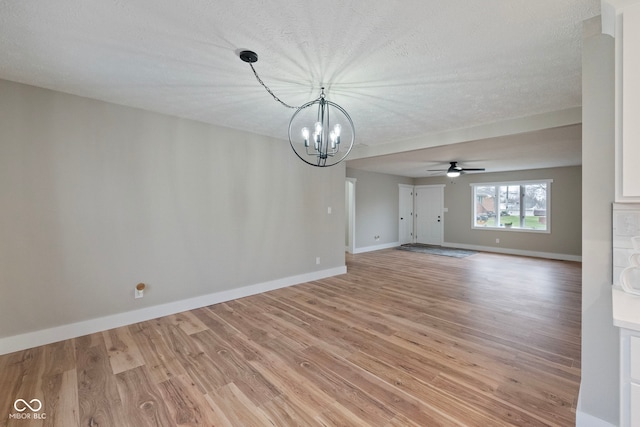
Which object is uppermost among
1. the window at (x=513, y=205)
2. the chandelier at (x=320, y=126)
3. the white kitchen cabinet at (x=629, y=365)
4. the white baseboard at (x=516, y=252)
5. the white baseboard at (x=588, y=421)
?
the chandelier at (x=320, y=126)

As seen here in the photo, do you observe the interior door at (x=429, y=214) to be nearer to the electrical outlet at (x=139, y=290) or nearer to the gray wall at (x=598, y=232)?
the gray wall at (x=598, y=232)

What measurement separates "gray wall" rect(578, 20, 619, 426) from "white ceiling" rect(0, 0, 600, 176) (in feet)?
1.12

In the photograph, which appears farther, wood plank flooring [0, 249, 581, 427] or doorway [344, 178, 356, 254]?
doorway [344, 178, 356, 254]

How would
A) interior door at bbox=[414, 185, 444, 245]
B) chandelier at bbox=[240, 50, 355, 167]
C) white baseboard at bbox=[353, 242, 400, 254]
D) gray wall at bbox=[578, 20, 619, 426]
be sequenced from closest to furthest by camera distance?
gray wall at bbox=[578, 20, 619, 426] < chandelier at bbox=[240, 50, 355, 167] < white baseboard at bbox=[353, 242, 400, 254] < interior door at bbox=[414, 185, 444, 245]

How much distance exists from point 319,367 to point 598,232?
206cm

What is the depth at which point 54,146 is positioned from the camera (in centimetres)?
262

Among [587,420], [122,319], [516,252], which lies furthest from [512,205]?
[122,319]

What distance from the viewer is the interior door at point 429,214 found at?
348 inches

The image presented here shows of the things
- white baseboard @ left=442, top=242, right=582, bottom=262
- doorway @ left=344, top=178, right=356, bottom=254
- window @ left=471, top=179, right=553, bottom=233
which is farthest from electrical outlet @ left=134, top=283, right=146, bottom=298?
window @ left=471, top=179, right=553, bottom=233

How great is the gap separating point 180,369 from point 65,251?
1.71 metres

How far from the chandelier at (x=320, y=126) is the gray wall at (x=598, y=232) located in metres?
1.40

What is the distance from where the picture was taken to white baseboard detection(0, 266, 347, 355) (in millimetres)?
2467

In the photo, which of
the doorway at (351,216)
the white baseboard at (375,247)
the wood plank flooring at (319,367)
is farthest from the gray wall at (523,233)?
the wood plank flooring at (319,367)

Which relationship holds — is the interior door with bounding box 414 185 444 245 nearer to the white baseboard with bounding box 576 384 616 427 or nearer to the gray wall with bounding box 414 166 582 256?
the gray wall with bounding box 414 166 582 256
